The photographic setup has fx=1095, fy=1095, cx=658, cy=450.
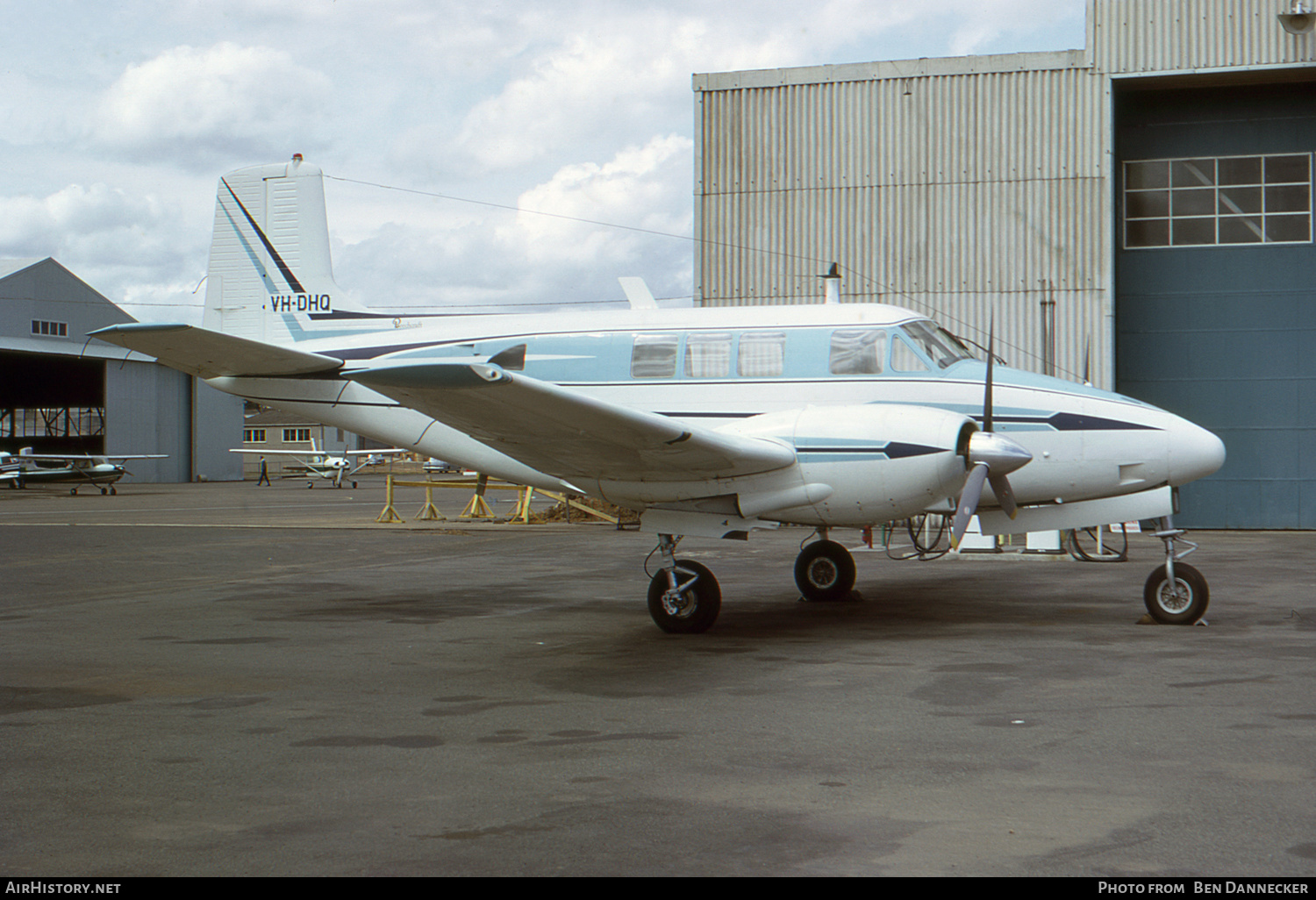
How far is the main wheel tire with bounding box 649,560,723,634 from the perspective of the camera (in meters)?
9.88

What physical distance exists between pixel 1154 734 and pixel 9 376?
64.6 m

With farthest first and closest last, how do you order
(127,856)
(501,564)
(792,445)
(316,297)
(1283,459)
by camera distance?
1. (1283,459)
2. (501,564)
3. (316,297)
4. (792,445)
5. (127,856)

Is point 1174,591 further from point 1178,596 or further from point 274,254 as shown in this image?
point 274,254

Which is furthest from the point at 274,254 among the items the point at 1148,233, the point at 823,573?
the point at 1148,233

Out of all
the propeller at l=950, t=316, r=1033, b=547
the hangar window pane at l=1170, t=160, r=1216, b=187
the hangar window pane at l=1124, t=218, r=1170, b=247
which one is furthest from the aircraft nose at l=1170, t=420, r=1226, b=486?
the hangar window pane at l=1170, t=160, r=1216, b=187

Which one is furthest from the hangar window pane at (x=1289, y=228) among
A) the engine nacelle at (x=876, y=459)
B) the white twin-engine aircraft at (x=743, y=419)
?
the engine nacelle at (x=876, y=459)

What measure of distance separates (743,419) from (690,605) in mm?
1957

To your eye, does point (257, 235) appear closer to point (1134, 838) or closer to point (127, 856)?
point (127, 856)

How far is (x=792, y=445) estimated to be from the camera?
9.50m

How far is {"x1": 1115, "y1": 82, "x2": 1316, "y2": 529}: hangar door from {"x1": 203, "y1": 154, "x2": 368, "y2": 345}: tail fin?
729 inches

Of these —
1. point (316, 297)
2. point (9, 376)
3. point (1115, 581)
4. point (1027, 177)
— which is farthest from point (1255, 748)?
point (9, 376)

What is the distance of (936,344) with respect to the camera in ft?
35.3

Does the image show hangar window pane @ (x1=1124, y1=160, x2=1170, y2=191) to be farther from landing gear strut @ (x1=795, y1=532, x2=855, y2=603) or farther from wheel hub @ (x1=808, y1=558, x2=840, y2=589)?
wheel hub @ (x1=808, y1=558, x2=840, y2=589)

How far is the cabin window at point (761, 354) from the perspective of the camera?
10.8 m
